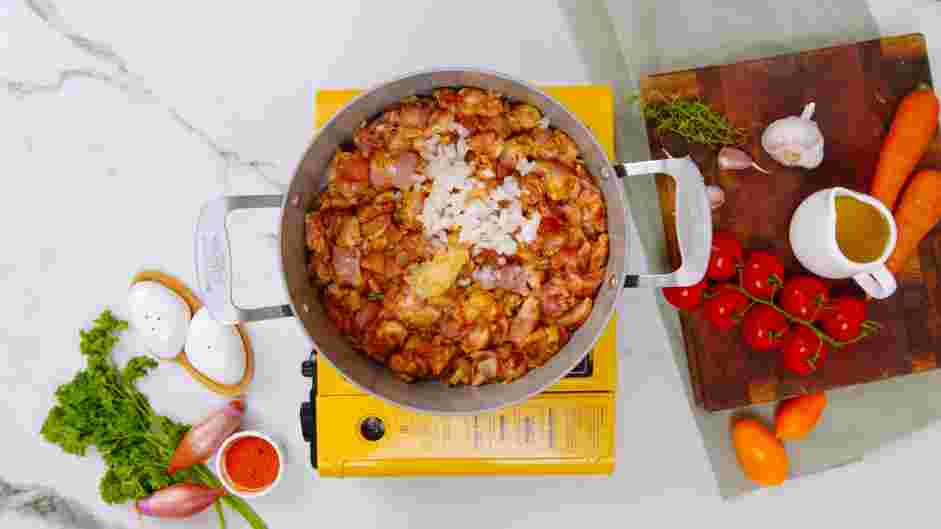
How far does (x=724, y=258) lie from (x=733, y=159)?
0.76 feet

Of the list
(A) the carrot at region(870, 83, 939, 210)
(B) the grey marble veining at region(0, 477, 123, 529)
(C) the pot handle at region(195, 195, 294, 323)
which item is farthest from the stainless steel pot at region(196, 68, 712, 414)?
(B) the grey marble veining at region(0, 477, 123, 529)

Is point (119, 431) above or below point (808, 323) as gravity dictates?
below

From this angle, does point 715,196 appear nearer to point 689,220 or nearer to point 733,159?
Result: point 733,159

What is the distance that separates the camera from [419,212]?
1473mm

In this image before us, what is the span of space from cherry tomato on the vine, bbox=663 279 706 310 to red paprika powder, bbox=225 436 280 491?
3.35ft

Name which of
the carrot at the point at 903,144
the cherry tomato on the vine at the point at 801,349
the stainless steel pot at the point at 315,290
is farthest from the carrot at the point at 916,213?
the stainless steel pot at the point at 315,290

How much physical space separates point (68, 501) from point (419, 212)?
51.2 inches

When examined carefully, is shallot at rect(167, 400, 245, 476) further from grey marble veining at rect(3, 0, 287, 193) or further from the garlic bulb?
the garlic bulb

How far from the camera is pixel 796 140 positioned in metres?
1.75

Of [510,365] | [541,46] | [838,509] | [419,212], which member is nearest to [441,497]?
[510,365]

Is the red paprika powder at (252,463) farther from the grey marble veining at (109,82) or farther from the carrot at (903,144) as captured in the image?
the carrot at (903,144)

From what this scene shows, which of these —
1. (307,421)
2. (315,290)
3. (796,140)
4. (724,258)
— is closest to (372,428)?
(307,421)

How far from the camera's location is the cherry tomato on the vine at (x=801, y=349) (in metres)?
1.74

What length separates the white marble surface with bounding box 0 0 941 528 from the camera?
6.50 ft
